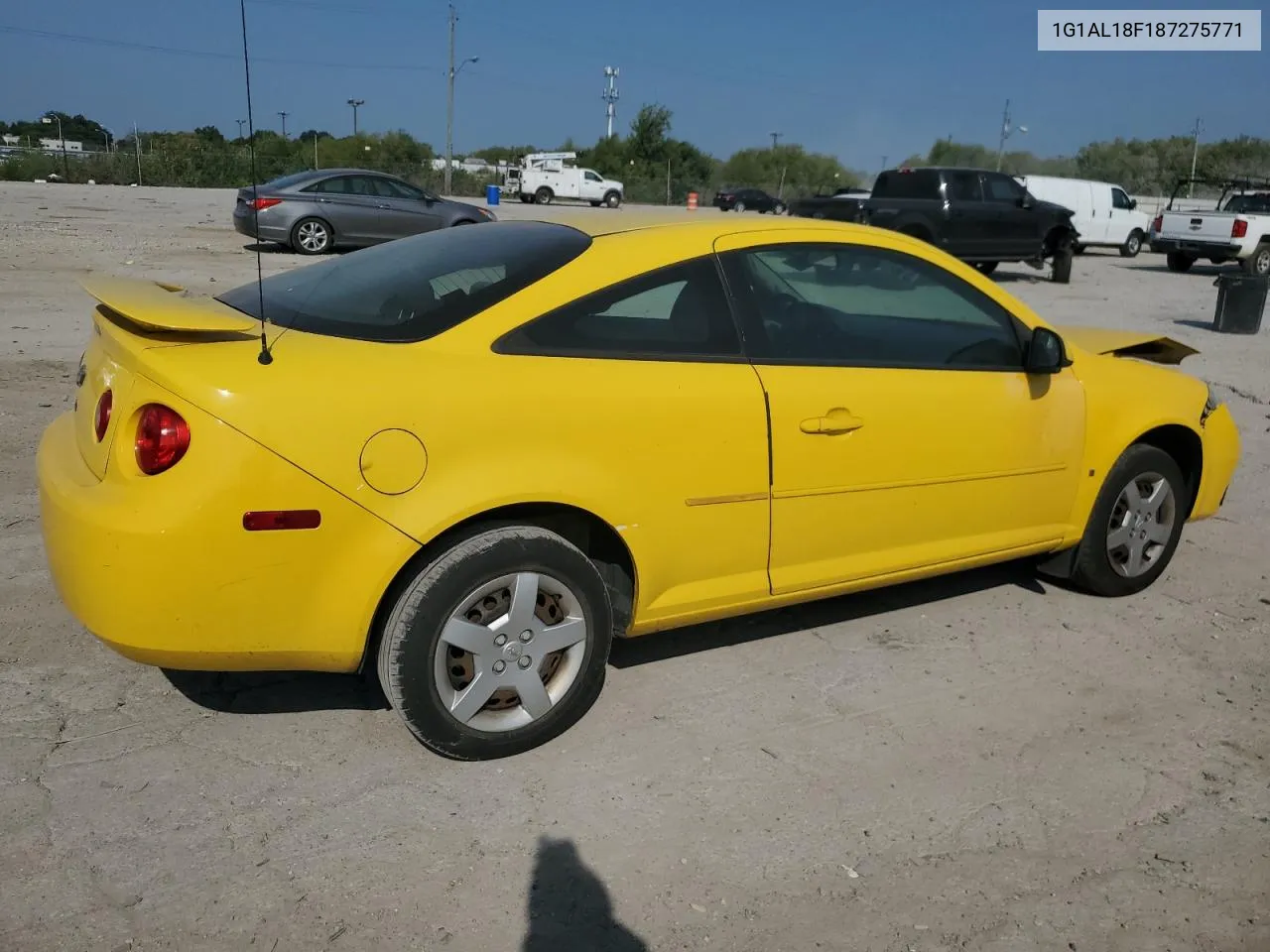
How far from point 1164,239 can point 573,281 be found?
73.4 feet

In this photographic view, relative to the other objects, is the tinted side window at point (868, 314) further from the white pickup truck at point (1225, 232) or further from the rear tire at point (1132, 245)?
the rear tire at point (1132, 245)

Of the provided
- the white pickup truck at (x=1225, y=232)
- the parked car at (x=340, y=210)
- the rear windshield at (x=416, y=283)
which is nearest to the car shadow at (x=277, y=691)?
the rear windshield at (x=416, y=283)

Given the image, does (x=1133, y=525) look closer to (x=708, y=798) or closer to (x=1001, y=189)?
(x=708, y=798)

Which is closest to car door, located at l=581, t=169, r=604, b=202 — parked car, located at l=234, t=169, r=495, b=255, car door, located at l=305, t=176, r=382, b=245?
parked car, located at l=234, t=169, r=495, b=255

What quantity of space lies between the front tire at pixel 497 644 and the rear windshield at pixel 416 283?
0.69 meters

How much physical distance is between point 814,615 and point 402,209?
603 inches

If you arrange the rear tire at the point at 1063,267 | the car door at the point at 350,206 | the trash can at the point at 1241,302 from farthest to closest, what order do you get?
the rear tire at the point at 1063,267, the car door at the point at 350,206, the trash can at the point at 1241,302

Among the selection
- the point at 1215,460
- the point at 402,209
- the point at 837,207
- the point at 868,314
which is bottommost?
the point at 1215,460

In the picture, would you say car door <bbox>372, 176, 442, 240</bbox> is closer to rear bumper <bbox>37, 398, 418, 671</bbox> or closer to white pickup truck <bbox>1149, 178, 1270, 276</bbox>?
white pickup truck <bbox>1149, 178, 1270, 276</bbox>

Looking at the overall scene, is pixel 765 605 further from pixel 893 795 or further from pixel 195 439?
pixel 195 439

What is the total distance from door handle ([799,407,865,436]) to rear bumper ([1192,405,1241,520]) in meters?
2.10

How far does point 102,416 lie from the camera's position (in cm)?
294

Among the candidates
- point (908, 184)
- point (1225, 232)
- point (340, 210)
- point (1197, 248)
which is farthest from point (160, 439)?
point (1197, 248)

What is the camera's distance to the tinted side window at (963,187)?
751 inches
